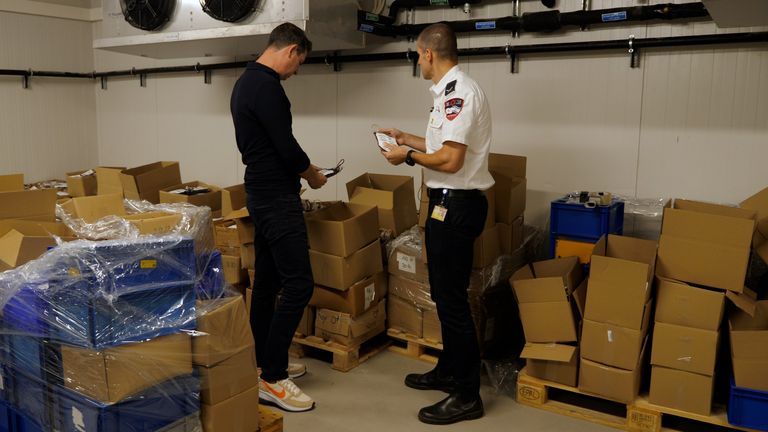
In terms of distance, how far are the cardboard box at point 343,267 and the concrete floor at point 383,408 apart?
1.55 feet

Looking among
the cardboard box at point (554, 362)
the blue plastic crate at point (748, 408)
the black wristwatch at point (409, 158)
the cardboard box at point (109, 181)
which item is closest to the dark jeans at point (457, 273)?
the black wristwatch at point (409, 158)

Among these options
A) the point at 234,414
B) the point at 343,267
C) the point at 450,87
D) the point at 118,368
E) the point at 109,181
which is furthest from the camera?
the point at 109,181

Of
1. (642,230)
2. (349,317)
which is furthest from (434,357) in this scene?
(642,230)

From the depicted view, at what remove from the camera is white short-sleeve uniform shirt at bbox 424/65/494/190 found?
2629mm

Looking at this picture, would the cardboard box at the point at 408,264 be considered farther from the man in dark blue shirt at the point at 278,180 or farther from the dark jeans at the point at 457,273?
the man in dark blue shirt at the point at 278,180

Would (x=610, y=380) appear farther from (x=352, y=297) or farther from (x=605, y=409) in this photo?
(x=352, y=297)

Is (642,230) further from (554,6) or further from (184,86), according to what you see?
(184,86)

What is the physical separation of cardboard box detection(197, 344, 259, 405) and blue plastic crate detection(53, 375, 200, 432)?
0.04 m

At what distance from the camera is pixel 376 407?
3035mm

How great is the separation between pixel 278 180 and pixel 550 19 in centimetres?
179

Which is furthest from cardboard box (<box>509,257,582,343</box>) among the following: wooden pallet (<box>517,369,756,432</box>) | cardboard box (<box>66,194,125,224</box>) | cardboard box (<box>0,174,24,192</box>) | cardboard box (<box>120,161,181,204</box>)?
cardboard box (<box>0,174,24,192</box>)

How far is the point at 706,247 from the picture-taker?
274 centimetres

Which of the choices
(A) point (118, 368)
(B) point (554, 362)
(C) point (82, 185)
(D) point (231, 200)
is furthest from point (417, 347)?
(C) point (82, 185)

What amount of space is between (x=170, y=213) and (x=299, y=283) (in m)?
0.66
